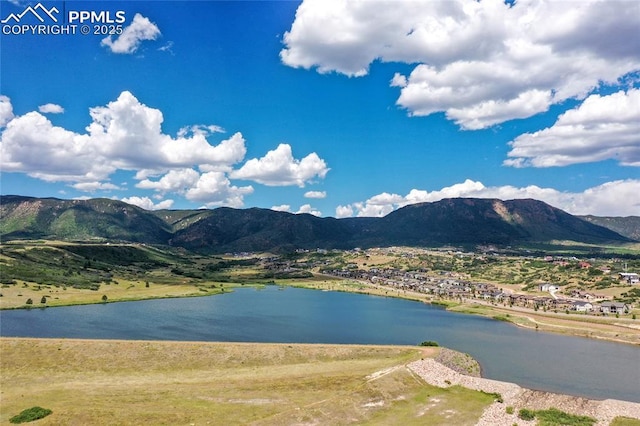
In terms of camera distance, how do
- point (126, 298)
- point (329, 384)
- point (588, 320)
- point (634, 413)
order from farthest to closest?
point (126, 298), point (588, 320), point (329, 384), point (634, 413)

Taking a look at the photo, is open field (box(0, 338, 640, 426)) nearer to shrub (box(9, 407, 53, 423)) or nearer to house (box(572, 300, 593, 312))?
shrub (box(9, 407, 53, 423))

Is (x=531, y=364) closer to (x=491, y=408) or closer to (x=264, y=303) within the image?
(x=491, y=408)

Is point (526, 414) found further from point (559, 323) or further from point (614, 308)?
point (614, 308)

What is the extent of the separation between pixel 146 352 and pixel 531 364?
79.9 m

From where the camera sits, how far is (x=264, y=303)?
614ft

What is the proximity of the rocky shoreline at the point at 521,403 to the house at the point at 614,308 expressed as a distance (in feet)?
347

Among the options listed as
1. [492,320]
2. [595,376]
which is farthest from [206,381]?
[492,320]

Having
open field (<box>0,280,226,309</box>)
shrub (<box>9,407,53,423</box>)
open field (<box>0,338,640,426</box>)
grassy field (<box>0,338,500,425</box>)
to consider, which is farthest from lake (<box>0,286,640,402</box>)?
shrub (<box>9,407,53,423</box>)

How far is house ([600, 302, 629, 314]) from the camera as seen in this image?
15450 centimetres

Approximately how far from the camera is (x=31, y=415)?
54188mm

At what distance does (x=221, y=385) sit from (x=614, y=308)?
5832 inches

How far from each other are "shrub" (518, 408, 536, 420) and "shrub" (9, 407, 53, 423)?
61.5 metres

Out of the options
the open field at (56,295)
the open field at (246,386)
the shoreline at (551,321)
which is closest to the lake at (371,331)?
the shoreline at (551,321)

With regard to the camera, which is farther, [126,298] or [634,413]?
[126,298]
